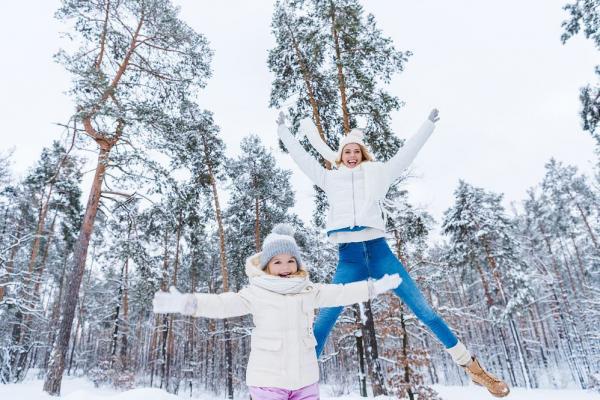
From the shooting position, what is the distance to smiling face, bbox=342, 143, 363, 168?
11.6ft

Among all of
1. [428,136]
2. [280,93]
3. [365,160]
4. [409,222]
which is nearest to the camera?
[428,136]

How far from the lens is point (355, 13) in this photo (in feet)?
31.7

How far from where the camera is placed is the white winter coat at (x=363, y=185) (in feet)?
10.4

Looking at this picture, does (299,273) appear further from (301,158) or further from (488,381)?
(488,381)

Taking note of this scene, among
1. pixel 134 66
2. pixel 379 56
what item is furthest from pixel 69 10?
pixel 379 56

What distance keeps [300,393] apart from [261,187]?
1542cm

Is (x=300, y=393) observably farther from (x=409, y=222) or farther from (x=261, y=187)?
(x=261, y=187)

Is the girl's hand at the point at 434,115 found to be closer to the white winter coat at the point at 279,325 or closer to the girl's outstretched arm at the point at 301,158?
the girl's outstretched arm at the point at 301,158

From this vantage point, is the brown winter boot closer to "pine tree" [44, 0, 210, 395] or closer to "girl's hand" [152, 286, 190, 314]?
"girl's hand" [152, 286, 190, 314]

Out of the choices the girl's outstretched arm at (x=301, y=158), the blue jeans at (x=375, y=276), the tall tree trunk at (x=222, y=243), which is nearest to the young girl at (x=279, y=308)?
the blue jeans at (x=375, y=276)

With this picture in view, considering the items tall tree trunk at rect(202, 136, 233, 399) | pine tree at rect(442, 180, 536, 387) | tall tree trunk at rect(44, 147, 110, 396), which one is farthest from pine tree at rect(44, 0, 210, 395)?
pine tree at rect(442, 180, 536, 387)

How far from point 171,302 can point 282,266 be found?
0.85 m

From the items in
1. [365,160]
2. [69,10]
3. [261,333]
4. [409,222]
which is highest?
[69,10]

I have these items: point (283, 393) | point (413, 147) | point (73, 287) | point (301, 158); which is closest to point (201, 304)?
point (283, 393)
